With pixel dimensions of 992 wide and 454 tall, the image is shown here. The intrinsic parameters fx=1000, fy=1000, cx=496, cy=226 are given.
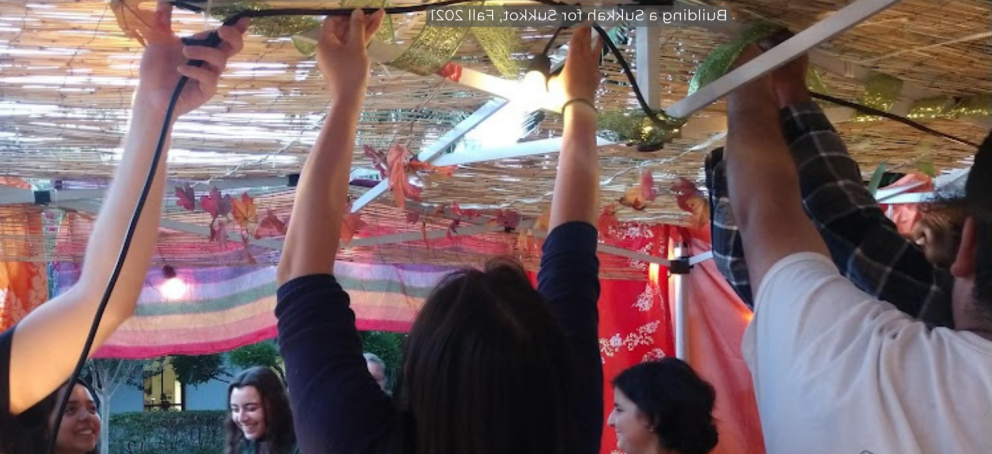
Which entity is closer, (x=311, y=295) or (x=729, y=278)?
(x=311, y=295)

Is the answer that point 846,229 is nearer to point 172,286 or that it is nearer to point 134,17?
point 134,17

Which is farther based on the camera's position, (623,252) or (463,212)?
(623,252)

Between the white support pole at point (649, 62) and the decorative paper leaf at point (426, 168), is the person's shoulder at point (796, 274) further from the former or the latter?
the decorative paper leaf at point (426, 168)

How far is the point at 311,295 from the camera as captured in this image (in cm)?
92

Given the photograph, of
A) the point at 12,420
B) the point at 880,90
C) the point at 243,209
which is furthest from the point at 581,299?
the point at 243,209

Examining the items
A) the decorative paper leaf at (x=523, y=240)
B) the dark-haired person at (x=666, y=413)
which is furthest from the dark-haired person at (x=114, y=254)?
the decorative paper leaf at (x=523, y=240)

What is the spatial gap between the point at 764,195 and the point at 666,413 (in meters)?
1.39

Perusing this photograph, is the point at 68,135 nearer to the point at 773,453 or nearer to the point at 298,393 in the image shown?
the point at 298,393

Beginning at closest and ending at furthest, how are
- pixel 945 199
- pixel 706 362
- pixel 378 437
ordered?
pixel 378 437 < pixel 945 199 < pixel 706 362

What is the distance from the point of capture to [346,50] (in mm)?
1068

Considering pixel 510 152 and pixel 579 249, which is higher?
pixel 510 152

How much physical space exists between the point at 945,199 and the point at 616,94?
0.71 m

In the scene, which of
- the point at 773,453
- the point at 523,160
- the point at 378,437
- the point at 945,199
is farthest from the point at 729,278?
the point at 523,160

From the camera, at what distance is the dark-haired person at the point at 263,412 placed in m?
3.05
